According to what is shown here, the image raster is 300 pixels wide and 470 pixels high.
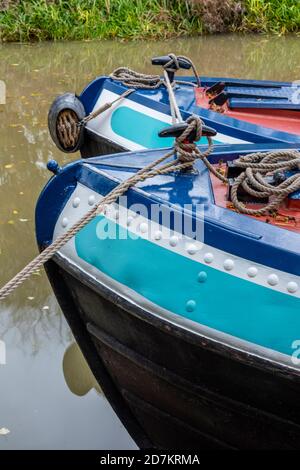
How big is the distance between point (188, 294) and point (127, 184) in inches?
20.3

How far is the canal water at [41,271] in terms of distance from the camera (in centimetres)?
357

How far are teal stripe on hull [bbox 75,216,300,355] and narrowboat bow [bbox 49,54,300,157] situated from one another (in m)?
1.73

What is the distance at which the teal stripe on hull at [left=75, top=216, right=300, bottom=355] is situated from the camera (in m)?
2.55

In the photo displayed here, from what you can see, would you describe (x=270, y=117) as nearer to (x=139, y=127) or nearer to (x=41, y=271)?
(x=139, y=127)

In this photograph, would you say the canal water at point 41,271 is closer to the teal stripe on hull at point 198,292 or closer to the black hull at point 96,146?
the black hull at point 96,146

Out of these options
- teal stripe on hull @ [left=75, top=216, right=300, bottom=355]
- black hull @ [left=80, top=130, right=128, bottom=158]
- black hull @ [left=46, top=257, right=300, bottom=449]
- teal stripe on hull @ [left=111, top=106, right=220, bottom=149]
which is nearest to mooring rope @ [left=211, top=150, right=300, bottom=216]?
teal stripe on hull @ [left=75, top=216, right=300, bottom=355]

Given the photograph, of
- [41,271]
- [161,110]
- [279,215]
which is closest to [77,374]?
[41,271]

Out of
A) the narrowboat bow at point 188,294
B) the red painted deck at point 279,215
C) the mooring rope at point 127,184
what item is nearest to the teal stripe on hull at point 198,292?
the narrowboat bow at point 188,294

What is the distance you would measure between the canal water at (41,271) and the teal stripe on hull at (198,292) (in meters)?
1.09

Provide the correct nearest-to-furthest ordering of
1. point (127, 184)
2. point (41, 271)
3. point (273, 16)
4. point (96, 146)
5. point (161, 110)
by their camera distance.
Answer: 1. point (127, 184)
2. point (161, 110)
3. point (41, 271)
4. point (96, 146)
5. point (273, 16)

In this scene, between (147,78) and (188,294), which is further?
(147,78)

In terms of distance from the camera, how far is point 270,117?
479 cm

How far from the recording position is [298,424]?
268 centimetres

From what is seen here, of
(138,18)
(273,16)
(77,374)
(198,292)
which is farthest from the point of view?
(273,16)
